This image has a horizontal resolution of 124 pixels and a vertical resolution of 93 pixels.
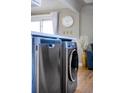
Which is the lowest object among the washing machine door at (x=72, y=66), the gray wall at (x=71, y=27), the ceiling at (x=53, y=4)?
the washing machine door at (x=72, y=66)

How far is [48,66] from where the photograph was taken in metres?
1.37

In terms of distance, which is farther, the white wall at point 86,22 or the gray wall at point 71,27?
the gray wall at point 71,27

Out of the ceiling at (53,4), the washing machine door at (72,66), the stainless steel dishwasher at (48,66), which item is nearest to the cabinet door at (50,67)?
the stainless steel dishwasher at (48,66)

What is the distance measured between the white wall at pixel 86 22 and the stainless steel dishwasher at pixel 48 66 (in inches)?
144

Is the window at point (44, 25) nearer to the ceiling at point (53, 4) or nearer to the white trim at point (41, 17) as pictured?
the white trim at point (41, 17)

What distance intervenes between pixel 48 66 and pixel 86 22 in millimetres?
4121

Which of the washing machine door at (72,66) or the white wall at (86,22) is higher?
the white wall at (86,22)

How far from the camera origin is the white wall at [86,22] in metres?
5.16
